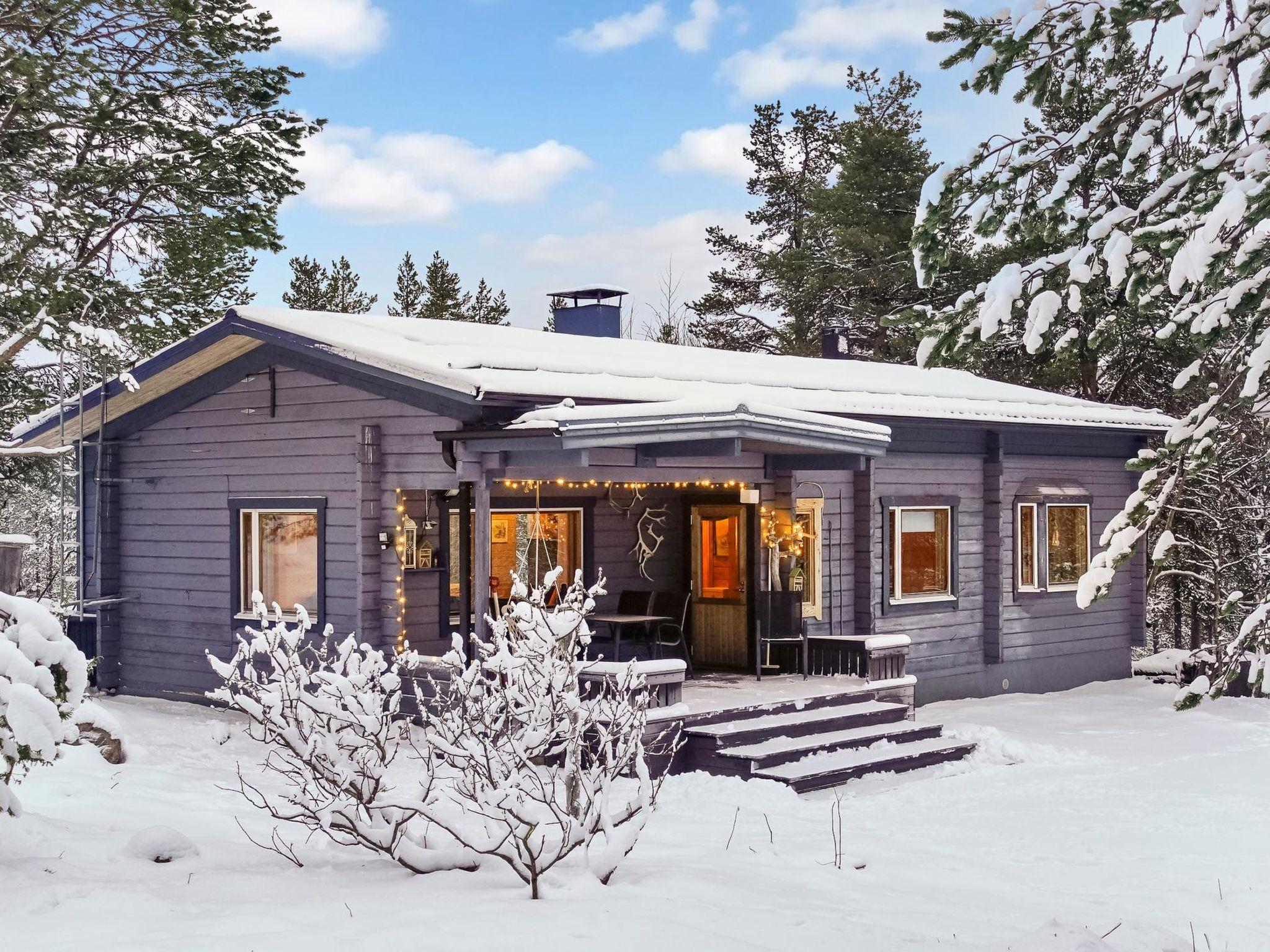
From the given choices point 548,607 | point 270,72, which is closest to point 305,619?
point 548,607

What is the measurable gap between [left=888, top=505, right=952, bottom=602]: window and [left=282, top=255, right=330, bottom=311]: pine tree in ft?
71.1

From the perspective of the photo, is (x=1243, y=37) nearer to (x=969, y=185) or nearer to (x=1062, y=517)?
(x=969, y=185)

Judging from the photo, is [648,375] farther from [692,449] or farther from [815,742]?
[815,742]

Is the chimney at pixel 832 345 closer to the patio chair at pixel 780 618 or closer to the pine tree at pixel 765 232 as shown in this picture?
the patio chair at pixel 780 618

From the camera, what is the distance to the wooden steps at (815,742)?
9750mm

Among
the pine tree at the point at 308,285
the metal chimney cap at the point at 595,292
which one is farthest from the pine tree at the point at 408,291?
the metal chimney cap at the point at 595,292

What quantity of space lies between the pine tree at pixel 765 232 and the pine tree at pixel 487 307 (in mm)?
5737

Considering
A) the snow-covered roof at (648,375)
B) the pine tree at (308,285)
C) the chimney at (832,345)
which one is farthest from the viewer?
the pine tree at (308,285)

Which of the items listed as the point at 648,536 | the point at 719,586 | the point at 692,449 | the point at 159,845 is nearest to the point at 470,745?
the point at 159,845

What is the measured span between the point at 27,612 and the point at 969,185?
14.8 feet

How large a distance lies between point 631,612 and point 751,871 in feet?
22.2

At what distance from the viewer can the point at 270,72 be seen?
1425 cm

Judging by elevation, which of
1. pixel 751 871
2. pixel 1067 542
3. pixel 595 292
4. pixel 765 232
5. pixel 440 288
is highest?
pixel 765 232

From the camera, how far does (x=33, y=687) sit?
5238 millimetres
